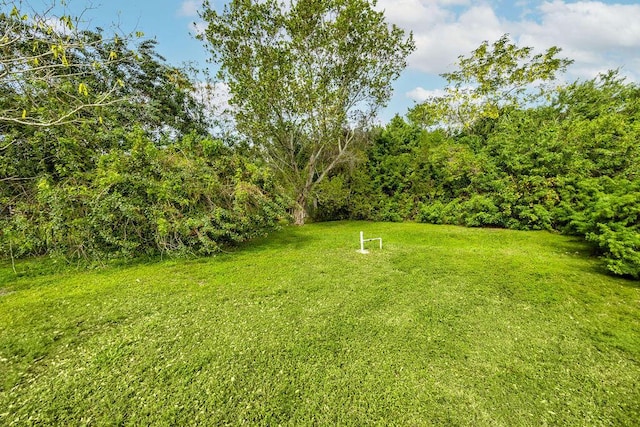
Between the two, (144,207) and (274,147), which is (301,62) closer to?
(274,147)

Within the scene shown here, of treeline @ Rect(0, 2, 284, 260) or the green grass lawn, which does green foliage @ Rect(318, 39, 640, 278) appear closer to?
the green grass lawn

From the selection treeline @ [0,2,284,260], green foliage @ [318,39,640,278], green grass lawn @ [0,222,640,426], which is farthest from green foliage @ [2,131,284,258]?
green foliage @ [318,39,640,278]

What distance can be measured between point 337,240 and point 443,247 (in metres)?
3.74

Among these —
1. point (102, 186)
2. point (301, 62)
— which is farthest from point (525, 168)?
point (102, 186)

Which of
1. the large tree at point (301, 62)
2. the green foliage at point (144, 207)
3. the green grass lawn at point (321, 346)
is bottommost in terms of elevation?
the green grass lawn at point (321, 346)

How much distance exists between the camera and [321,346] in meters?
3.57

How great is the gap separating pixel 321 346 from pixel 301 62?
12529 millimetres

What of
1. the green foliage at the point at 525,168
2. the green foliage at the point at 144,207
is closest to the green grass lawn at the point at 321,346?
the green foliage at the point at 144,207

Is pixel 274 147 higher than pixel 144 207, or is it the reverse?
pixel 274 147

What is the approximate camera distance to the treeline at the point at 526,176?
6.81 metres

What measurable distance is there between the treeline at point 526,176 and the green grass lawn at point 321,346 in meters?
1.79

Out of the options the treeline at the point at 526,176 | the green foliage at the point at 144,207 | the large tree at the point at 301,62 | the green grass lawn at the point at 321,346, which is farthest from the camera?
the large tree at the point at 301,62

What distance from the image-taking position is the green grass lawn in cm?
259

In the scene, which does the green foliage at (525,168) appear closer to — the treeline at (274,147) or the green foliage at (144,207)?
the treeline at (274,147)
